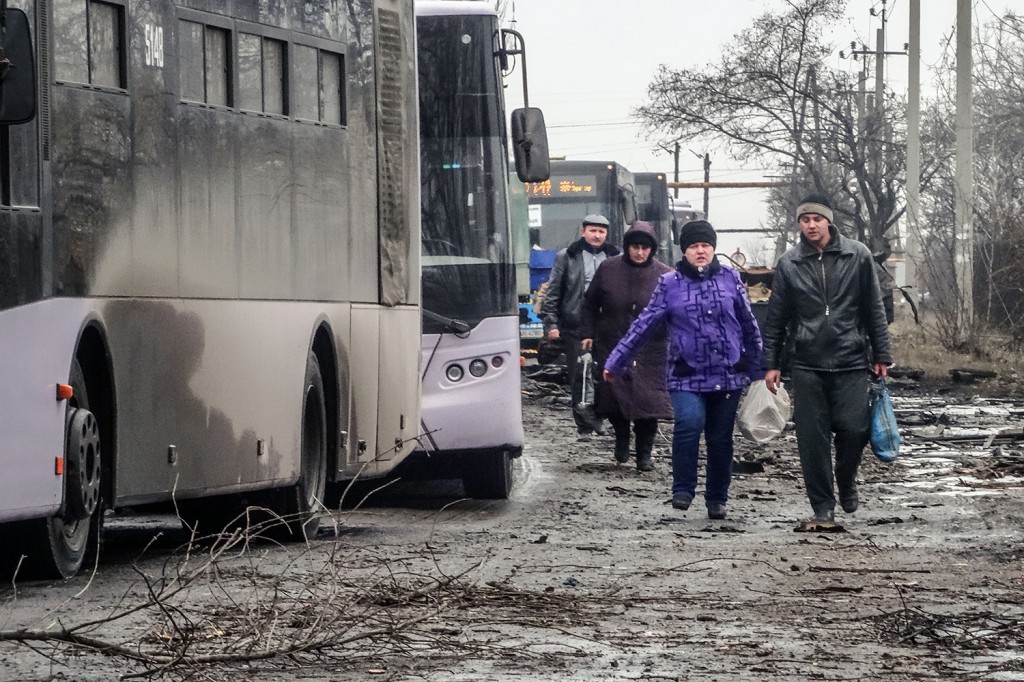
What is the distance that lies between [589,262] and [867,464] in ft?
10.4

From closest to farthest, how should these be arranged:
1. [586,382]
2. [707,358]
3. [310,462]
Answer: [310,462], [707,358], [586,382]

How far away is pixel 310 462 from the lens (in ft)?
36.7

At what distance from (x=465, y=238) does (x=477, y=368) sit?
A: 836 mm

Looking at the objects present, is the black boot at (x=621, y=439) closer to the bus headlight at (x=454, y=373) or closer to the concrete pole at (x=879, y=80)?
the bus headlight at (x=454, y=373)

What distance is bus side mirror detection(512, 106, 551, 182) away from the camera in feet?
43.6

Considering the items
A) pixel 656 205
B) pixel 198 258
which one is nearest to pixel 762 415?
pixel 198 258

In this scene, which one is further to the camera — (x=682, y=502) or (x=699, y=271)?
(x=699, y=271)

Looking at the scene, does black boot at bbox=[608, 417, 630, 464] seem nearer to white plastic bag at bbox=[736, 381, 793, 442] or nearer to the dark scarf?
white plastic bag at bbox=[736, 381, 793, 442]

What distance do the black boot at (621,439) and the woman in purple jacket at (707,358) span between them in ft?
11.5

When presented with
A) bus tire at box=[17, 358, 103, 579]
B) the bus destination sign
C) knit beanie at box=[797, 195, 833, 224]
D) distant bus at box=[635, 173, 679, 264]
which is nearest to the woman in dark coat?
knit beanie at box=[797, 195, 833, 224]

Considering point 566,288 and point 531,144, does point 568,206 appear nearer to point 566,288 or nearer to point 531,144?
point 566,288

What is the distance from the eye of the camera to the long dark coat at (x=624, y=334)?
1591cm

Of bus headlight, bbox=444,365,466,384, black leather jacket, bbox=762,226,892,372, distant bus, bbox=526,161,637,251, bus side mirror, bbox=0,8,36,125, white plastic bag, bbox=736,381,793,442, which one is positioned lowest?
white plastic bag, bbox=736,381,793,442

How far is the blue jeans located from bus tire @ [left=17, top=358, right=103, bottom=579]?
15.6 ft
